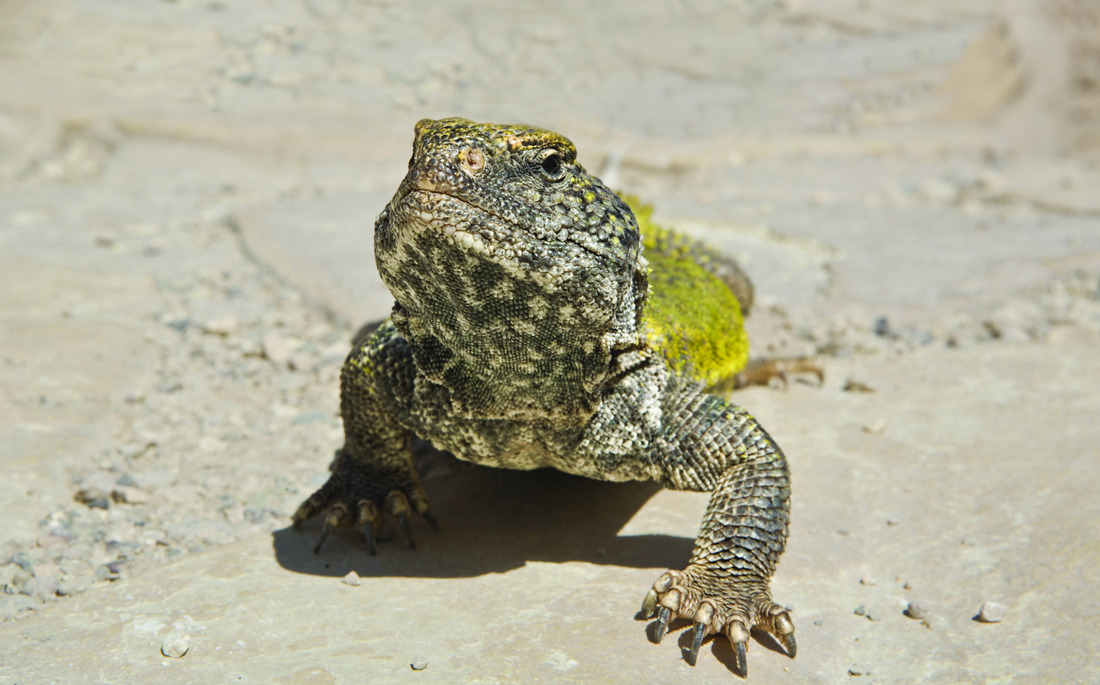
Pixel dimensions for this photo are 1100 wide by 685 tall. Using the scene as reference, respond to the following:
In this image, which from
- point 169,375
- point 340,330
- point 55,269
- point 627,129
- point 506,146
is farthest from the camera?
point 627,129

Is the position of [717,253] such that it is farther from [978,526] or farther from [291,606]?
[291,606]

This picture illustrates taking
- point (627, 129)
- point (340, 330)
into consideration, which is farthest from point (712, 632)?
point (627, 129)

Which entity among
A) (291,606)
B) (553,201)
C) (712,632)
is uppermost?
(553,201)

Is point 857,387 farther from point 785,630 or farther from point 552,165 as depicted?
point 552,165

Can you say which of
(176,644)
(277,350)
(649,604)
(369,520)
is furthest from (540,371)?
(277,350)

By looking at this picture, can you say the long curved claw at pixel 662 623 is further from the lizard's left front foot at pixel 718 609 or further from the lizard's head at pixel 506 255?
the lizard's head at pixel 506 255

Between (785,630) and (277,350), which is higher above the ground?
(785,630)
